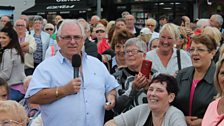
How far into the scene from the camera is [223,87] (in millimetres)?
4016

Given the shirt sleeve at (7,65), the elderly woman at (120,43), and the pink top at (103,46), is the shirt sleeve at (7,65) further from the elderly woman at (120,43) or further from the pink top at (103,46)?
the pink top at (103,46)

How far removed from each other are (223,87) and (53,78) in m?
1.50

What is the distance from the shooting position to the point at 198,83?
4492 millimetres

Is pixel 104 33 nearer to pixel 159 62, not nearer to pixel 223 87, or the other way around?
pixel 159 62

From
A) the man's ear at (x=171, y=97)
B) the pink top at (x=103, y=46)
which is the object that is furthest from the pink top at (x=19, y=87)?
the man's ear at (x=171, y=97)

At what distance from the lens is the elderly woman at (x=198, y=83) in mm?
4406

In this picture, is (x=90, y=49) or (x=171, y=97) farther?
(x=90, y=49)

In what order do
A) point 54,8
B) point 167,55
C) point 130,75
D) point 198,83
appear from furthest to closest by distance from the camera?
point 54,8, point 167,55, point 130,75, point 198,83

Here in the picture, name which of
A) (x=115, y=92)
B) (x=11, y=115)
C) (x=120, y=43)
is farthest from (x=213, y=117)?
(x=120, y=43)

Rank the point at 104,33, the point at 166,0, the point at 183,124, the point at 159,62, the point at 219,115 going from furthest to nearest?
the point at 166,0 → the point at 104,33 → the point at 159,62 → the point at 183,124 → the point at 219,115

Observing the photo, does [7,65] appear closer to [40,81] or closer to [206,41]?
[40,81]

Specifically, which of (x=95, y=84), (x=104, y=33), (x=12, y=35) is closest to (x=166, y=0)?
(x=104, y=33)

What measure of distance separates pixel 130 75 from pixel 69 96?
1.14 meters

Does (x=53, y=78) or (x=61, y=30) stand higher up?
(x=61, y=30)
